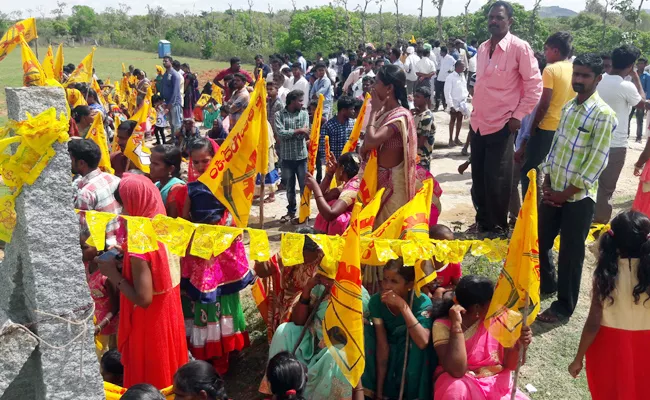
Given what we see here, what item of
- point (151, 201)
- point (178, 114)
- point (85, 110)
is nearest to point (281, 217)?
point (85, 110)

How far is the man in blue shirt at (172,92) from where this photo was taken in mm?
13570

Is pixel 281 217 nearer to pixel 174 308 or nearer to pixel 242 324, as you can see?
pixel 242 324

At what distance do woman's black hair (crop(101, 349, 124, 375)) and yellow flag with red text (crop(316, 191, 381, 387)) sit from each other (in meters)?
1.69

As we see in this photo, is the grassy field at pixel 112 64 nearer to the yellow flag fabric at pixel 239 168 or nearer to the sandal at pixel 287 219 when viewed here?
the sandal at pixel 287 219

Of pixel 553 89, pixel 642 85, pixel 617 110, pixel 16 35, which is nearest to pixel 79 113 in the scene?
pixel 16 35

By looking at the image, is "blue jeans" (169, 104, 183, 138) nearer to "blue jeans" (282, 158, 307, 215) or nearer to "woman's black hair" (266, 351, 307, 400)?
"blue jeans" (282, 158, 307, 215)

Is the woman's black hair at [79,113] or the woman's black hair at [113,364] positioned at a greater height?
the woman's black hair at [79,113]

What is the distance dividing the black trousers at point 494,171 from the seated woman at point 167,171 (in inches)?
125

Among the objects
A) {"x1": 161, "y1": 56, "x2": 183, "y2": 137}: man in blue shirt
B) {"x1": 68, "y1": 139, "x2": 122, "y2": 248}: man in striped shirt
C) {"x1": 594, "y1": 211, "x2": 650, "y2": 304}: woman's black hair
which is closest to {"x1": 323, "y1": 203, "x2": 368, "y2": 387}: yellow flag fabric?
{"x1": 594, "y1": 211, "x2": 650, "y2": 304}: woman's black hair

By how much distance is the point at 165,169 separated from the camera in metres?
4.80

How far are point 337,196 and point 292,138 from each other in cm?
274

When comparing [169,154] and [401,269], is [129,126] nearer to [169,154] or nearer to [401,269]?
[169,154]

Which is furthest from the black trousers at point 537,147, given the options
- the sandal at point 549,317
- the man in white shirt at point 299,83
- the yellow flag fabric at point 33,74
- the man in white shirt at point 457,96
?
the man in white shirt at point 299,83

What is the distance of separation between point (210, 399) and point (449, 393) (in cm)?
138
